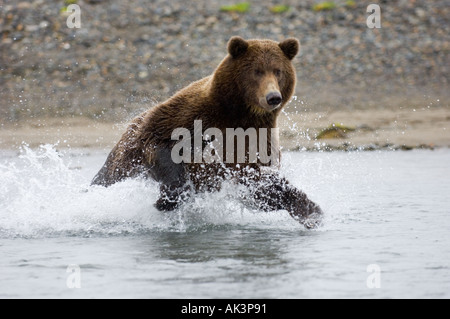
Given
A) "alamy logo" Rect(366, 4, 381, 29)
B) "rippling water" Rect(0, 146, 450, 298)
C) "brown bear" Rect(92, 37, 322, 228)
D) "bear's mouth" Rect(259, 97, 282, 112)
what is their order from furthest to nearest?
"alamy logo" Rect(366, 4, 381, 29) → "brown bear" Rect(92, 37, 322, 228) → "bear's mouth" Rect(259, 97, 282, 112) → "rippling water" Rect(0, 146, 450, 298)

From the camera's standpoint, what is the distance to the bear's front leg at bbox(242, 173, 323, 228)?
727cm

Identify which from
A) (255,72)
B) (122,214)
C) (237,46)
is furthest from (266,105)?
(122,214)

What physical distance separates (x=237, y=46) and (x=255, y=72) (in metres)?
0.28

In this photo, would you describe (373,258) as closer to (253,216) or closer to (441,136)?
(253,216)

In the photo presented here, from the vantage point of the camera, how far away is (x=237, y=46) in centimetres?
705

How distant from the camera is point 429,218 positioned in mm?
7785

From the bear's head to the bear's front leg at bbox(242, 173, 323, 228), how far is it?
626mm

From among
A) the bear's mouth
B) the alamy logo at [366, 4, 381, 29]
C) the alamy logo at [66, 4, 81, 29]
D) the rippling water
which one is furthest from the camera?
the alamy logo at [366, 4, 381, 29]

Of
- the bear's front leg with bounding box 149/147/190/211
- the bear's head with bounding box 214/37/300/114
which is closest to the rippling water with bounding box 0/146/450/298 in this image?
the bear's front leg with bounding box 149/147/190/211

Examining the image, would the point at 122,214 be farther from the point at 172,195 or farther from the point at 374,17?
the point at 374,17

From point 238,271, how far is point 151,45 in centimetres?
1276

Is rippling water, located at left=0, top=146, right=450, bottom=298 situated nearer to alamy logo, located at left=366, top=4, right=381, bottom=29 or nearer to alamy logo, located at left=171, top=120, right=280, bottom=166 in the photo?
alamy logo, located at left=171, top=120, right=280, bottom=166

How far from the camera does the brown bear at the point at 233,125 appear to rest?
278 inches
